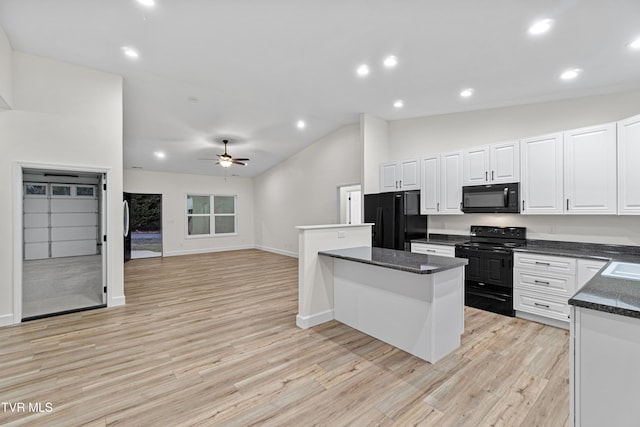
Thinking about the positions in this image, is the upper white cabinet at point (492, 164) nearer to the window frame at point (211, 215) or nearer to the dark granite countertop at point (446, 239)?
the dark granite countertop at point (446, 239)

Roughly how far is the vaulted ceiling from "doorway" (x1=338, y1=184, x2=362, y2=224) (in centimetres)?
223

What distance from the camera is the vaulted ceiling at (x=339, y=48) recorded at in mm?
2467

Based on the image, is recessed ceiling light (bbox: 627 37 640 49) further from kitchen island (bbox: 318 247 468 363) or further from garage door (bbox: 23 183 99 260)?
garage door (bbox: 23 183 99 260)

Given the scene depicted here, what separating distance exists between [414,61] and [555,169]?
2.16m

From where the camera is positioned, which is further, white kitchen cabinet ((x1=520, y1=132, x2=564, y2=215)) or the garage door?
the garage door

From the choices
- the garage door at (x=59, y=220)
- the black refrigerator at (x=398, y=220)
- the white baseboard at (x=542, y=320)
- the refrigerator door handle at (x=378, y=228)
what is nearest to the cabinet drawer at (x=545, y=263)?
the white baseboard at (x=542, y=320)

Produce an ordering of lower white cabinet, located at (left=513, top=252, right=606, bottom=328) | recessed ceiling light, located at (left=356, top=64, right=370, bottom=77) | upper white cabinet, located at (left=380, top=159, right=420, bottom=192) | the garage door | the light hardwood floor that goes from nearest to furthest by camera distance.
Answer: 1. the light hardwood floor
2. lower white cabinet, located at (left=513, top=252, right=606, bottom=328)
3. recessed ceiling light, located at (left=356, top=64, right=370, bottom=77)
4. upper white cabinet, located at (left=380, top=159, right=420, bottom=192)
5. the garage door

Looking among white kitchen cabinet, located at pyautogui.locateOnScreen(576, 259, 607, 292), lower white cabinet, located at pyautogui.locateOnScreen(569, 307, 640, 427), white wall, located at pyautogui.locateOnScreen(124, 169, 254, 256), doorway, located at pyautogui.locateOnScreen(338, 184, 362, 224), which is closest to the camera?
lower white cabinet, located at pyautogui.locateOnScreen(569, 307, 640, 427)

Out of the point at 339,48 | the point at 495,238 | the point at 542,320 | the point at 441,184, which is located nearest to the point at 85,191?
the point at 339,48

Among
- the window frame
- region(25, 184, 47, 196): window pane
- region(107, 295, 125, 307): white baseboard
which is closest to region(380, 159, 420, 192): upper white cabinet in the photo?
region(107, 295, 125, 307): white baseboard

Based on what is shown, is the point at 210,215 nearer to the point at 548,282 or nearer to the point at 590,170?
the point at 548,282

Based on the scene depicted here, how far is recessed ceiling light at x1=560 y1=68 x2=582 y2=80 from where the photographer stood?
303cm

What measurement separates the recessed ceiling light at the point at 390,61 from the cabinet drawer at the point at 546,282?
294 cm

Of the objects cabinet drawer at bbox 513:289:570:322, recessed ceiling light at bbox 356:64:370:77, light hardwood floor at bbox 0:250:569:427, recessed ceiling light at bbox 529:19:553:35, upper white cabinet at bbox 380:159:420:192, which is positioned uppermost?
recessed ceiling light at bbox 356:64:370:77
